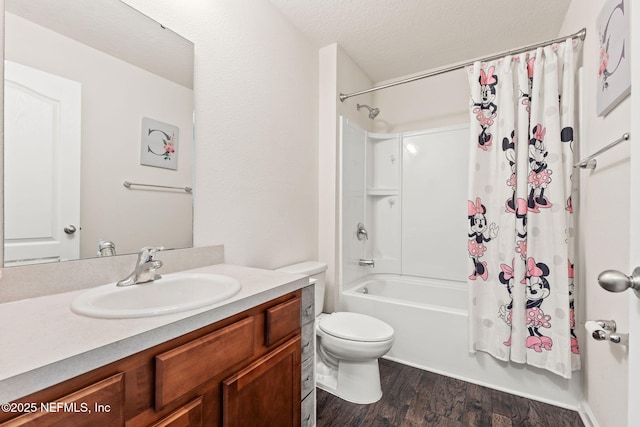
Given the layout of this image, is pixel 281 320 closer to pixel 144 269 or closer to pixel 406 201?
pixel 144 269

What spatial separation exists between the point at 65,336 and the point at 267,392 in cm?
66

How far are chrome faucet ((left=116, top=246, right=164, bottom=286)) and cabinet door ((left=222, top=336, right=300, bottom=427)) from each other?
50 centimetres

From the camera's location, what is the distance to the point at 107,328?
26.3 inches

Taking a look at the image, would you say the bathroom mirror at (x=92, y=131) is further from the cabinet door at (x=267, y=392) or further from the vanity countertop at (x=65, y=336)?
the cabinet door at (x=267, y=392)

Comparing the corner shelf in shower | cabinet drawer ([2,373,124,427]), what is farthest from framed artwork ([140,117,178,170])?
the corner shelf in shower

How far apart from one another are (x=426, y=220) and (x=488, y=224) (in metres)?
0.81

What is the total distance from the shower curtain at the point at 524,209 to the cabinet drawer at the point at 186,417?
1714 millimetres

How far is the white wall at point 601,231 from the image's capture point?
3.73ft

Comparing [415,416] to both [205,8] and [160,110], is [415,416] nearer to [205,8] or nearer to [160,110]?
[160,110]

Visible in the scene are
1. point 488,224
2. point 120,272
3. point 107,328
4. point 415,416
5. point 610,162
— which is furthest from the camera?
point 488,224

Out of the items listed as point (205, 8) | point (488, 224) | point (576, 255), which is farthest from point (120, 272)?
point (576, 255)

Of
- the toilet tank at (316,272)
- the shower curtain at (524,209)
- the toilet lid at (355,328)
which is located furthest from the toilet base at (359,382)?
the shower curtain at (524,209)

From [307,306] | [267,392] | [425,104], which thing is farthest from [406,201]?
[267,392]

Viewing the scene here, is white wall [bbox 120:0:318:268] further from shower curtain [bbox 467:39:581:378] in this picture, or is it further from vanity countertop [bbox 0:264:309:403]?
shower curtain [bbox 467:39:581:378]
